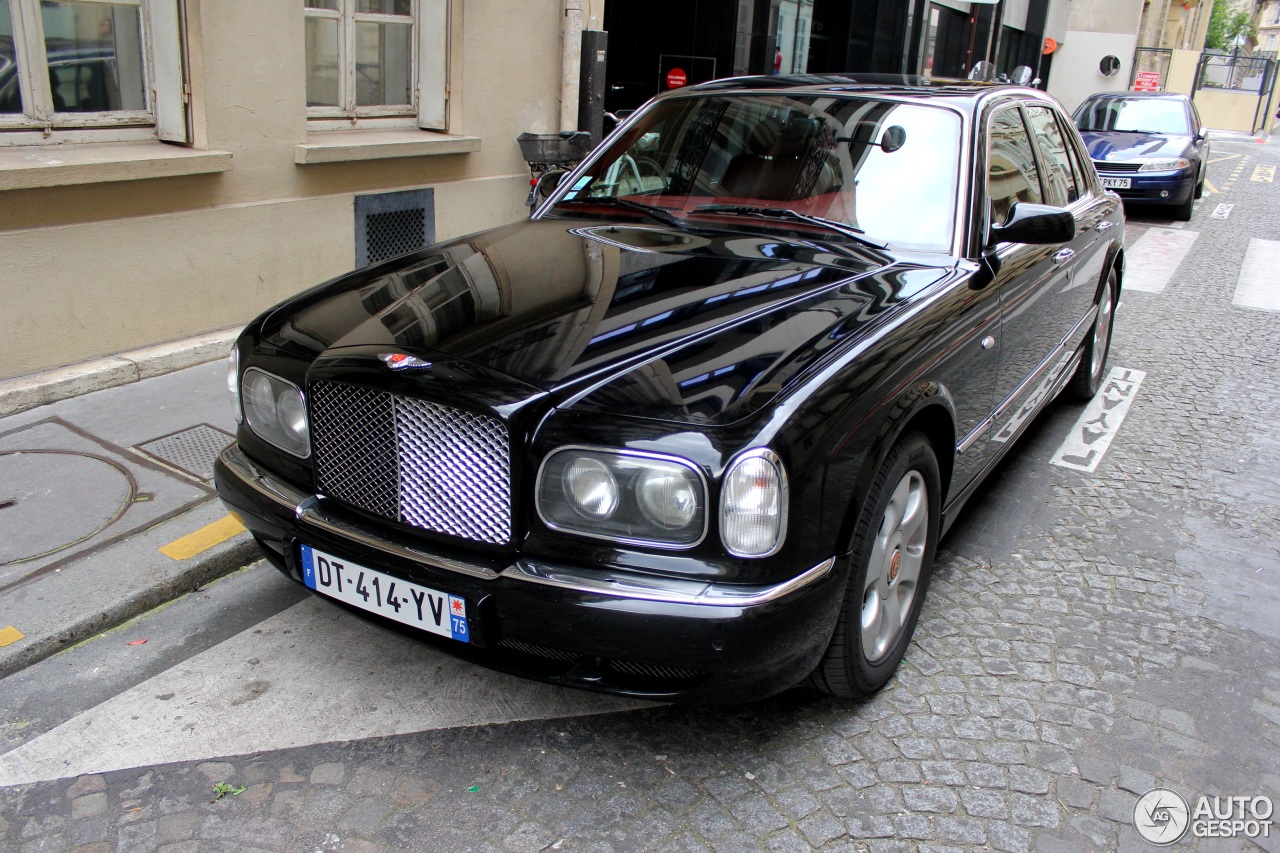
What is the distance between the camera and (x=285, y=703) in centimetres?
298

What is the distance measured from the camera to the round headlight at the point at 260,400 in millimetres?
2990

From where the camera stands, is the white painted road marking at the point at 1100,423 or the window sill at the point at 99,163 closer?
the window sill at the point at 99,163

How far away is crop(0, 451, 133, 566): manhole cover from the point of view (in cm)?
372

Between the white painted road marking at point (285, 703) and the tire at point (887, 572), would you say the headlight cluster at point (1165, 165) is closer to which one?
the tire at point (887, 572)

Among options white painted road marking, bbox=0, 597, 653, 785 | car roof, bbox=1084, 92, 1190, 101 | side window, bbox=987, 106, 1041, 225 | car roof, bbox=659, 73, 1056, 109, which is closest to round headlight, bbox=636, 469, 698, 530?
white painted road marking, bbox=0, 597, 653, 785

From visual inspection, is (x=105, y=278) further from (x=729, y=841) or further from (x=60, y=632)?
(x=729, y=841)

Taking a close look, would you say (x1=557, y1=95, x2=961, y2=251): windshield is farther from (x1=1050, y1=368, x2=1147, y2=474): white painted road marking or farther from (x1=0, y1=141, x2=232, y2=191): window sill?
(x1=0, y1=141, x2=232, y2=191): window sill

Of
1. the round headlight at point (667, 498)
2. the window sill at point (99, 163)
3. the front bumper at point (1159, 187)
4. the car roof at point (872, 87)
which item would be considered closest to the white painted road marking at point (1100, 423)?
the car roof at point (872, 87)

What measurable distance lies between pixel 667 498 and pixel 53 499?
2.86m

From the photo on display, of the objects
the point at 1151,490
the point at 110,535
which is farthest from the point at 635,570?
the point at 1151,490

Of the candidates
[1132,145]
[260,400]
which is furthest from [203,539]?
[1132,145]

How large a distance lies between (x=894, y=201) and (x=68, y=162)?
3828 millimetres

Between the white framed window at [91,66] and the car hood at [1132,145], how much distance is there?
1115 centimetres

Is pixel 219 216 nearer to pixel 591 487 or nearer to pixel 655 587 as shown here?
pixel 591 487
